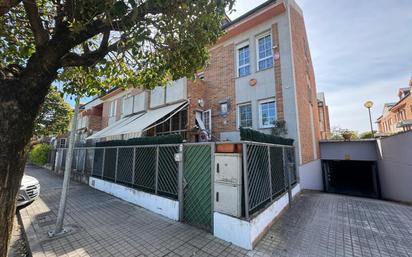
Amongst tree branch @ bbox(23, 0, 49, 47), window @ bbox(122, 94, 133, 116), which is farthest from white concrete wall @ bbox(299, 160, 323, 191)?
window @ bbox(122, 94, 133, 116)

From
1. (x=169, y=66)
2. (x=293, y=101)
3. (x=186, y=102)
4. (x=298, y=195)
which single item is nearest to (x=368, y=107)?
(x=293, y=101)

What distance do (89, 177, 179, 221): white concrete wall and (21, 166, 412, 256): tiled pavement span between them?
33 centimetres

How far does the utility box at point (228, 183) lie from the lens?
5.82m

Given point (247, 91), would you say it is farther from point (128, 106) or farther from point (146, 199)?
point (128, 106)

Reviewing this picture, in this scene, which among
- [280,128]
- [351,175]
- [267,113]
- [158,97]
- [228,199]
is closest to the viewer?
[228,199]

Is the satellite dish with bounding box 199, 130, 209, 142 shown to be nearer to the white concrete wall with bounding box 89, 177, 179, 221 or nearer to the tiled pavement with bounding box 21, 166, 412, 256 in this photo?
the white concrete wall with bounding box 89, 177, 179, 221

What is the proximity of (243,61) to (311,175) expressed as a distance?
10.6m

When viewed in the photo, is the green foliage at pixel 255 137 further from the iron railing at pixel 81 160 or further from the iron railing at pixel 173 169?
the iron railing at pixel 81 160

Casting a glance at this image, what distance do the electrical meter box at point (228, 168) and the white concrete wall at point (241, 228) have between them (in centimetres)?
114

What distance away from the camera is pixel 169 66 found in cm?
654

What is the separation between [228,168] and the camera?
613 cm

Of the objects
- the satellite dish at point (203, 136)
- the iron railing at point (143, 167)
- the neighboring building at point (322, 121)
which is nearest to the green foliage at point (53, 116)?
the iron railing at point (143, 167)

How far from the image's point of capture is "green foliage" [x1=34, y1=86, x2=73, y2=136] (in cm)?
2231

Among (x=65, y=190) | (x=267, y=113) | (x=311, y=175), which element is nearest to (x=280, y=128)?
(x=267, y=113)
